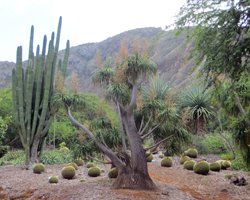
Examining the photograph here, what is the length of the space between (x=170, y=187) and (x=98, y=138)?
2.69 meters

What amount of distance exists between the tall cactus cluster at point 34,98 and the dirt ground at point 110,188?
1781 millimetres

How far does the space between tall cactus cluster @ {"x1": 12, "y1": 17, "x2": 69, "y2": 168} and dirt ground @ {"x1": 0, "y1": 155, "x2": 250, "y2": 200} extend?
5.84 feet

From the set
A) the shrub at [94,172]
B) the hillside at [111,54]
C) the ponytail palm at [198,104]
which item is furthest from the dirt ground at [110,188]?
the hillside at [111,54]

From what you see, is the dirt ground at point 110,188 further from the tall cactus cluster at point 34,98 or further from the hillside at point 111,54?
the hillside at point 111,54

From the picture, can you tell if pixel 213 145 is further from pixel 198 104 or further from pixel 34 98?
pixel 34 98

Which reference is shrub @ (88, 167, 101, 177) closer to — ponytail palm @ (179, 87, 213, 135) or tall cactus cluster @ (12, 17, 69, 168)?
tall cactus cluster @ (12, 17, 69, 168)

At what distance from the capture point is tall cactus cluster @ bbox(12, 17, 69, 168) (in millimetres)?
18156

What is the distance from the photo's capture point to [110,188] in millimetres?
10898

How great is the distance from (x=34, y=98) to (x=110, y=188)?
30.9 ft

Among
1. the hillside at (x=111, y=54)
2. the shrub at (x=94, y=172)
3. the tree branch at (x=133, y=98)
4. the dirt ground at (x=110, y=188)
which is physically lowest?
the dirt ground at (x=110, y=188)

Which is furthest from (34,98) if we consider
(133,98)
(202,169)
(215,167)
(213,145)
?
(213,145)

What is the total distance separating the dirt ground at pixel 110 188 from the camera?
1030 cm

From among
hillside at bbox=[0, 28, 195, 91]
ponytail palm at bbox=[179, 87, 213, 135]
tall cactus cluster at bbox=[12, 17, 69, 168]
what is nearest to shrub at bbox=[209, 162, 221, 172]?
ponytail palm at bbox=[179, 87, 213, 135]

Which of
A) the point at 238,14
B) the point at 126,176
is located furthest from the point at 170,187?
the point at 238,14
